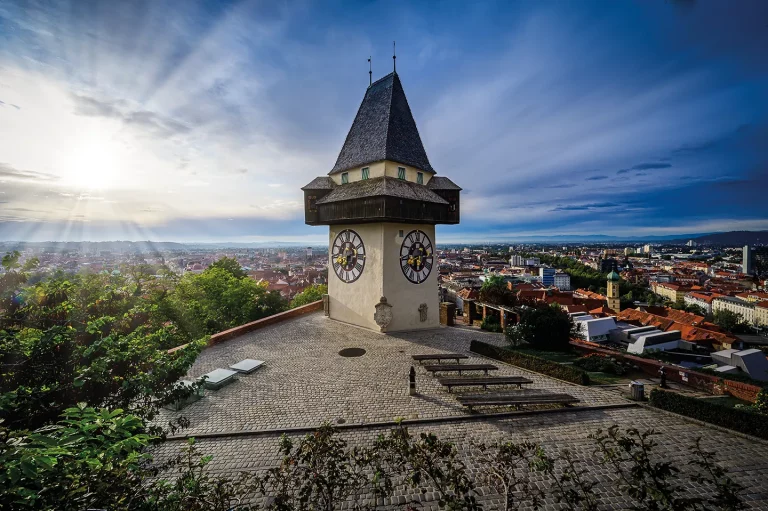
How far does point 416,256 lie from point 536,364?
7299 millimetres

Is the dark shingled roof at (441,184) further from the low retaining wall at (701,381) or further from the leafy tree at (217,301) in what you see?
the leafy tree at (217,301)

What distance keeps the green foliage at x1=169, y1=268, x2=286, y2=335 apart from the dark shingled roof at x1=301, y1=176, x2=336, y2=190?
353 inches

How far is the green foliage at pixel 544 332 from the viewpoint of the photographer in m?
13.0

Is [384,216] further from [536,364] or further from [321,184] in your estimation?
[536,364]

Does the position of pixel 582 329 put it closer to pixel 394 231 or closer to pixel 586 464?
pixel 394 231

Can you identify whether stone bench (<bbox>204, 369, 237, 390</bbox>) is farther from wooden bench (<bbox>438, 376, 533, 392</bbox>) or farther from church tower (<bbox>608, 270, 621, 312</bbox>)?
church tower (<bbox>608, 270, 621, 312</bbox>)

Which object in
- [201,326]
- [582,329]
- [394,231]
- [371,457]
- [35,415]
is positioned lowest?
[582,329]

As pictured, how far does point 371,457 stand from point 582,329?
2686cm

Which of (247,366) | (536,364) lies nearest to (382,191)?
(247,366)

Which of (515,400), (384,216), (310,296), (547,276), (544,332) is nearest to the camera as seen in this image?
(515,400)

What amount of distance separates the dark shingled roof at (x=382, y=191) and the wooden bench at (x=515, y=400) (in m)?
8.79

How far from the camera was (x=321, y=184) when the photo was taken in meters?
17.1

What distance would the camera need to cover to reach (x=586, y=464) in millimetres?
5652

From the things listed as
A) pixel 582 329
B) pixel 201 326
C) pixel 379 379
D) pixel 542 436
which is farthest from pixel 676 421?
pixel 201 326
